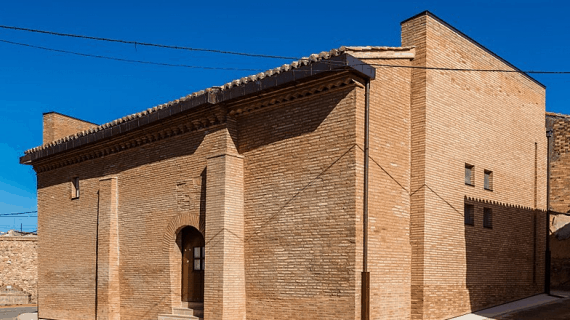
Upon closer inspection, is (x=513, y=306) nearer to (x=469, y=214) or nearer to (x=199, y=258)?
(x=469, y=214)

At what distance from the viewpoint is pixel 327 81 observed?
1003 centimetres

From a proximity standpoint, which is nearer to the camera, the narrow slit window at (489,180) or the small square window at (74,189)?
the narrow slit window at (489,180)

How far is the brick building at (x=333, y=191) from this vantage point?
9.92 m

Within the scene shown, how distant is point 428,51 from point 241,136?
13.3 ft

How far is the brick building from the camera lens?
9.92 metres

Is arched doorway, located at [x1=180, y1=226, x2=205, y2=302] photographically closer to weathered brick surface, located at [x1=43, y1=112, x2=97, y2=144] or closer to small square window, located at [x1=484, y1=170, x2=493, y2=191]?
small square window, located at [x1=484, y1=170, x2=493, y2=191]

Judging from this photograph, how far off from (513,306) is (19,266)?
2656 cm

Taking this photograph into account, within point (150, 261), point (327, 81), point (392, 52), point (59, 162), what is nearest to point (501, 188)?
point (392, 52)


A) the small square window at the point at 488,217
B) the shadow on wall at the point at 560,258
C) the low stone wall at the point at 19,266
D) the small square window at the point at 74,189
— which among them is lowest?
the low stone wall at the point at 19,266

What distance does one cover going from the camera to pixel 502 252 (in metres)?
12.8

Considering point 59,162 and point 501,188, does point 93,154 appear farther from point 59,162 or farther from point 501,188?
point 501,188

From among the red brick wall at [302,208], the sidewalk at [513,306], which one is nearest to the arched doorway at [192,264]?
the red brick wall at [302,208]

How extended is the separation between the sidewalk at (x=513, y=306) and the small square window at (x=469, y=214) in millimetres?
1824

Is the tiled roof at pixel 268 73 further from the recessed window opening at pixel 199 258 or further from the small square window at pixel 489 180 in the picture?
the small square window at pixel 489 180
